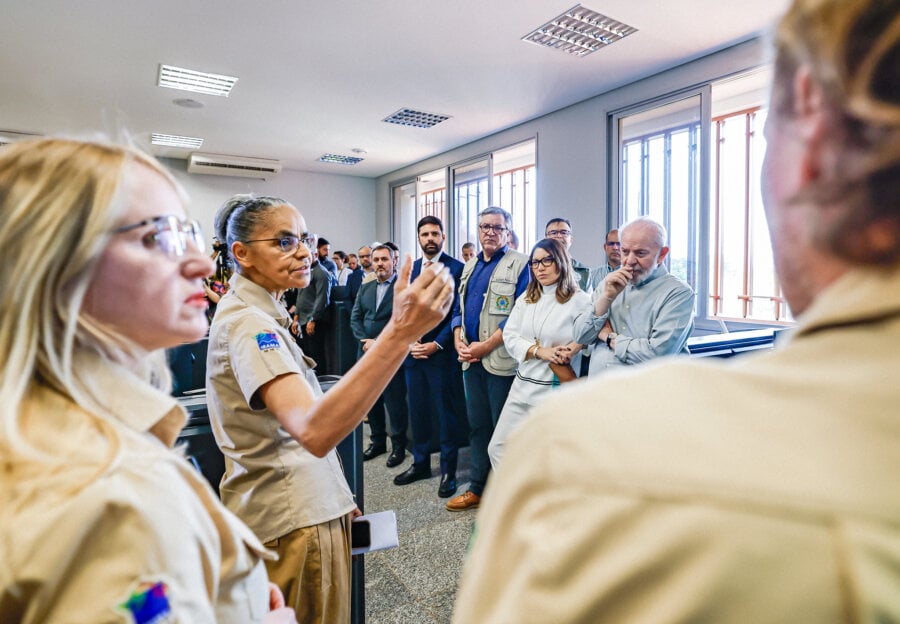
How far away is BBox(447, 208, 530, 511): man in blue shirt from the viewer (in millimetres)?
2955

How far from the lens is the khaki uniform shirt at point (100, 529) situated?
0.46 meters

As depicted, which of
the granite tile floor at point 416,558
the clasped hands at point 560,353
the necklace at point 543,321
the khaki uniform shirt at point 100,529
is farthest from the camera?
the necklace at point 543,321

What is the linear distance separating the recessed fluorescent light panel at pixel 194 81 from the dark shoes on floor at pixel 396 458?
3.60 m

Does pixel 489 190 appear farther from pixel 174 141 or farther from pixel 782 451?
pixel 782 451

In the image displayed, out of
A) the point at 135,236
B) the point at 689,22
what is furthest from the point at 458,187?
the point at 135,236

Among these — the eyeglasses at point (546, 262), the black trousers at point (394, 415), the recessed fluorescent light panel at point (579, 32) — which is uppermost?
the recessed fluorescent light panel at point (579, 32)

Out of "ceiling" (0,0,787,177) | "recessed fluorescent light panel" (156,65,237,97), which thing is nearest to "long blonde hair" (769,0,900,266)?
"ceiling" (0,0,787,177)

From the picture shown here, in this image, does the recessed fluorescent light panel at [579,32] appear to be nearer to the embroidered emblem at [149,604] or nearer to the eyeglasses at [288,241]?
the eyeglasses at [288,241]

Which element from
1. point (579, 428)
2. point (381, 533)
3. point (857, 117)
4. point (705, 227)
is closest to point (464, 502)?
point (381, 533)

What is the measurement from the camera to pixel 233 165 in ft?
24.9

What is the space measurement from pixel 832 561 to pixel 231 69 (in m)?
5.09

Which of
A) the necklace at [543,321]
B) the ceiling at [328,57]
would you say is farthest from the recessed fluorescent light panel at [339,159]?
the necklace at [543,321]

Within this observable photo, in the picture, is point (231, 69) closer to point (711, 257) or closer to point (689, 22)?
point (689, 22)

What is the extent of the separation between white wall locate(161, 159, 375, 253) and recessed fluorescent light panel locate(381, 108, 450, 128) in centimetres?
310
